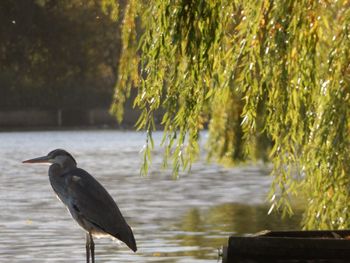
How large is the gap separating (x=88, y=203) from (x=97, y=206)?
14 centimetres

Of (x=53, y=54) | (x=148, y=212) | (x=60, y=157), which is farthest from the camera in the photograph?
(x=53, y=54)

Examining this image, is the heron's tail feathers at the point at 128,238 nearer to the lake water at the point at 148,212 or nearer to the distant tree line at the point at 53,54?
the lake water at the point at 148,212

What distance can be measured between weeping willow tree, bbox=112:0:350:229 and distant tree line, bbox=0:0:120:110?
74841 millimetres

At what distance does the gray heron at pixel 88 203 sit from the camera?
48.5 ft

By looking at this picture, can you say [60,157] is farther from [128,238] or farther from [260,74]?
[260,74]

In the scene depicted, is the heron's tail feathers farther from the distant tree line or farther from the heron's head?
the distant tree line

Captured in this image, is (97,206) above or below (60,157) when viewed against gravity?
below

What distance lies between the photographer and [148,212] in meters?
25.2

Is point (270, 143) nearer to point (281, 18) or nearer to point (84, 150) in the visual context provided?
point (281, 18)

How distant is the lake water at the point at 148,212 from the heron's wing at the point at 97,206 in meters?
1.71

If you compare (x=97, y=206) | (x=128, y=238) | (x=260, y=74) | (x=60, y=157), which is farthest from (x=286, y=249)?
(x=60, y=157)

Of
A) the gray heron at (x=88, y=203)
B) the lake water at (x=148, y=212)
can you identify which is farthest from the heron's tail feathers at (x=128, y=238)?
the lake water at (x=148, y=212)

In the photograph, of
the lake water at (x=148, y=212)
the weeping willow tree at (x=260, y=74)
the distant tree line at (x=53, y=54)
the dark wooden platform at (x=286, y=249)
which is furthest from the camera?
the distant tree line at (x=53, y=54)

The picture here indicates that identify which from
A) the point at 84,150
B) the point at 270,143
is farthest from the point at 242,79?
the point at 84,150
